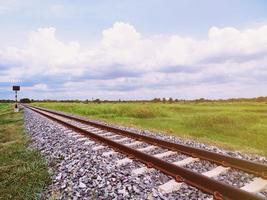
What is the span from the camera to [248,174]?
276 inches

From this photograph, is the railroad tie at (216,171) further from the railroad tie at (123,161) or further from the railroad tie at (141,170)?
the railroad tie at (123,161)

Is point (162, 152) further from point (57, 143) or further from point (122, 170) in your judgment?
point (57, 143)

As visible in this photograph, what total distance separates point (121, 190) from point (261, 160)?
187 inches

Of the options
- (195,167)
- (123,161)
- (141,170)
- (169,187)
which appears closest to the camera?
(169,187)

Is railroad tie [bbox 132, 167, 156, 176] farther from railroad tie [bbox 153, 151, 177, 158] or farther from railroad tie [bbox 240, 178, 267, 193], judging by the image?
railroad tie [bbox 240, 178, 267, 193]

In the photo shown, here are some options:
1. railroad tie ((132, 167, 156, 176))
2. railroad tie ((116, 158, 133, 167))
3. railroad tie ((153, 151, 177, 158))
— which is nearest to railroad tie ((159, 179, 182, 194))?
railroad tie ((132, 167, 156, 176))

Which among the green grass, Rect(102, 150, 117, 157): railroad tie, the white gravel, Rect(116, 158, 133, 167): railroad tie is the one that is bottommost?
the green grass

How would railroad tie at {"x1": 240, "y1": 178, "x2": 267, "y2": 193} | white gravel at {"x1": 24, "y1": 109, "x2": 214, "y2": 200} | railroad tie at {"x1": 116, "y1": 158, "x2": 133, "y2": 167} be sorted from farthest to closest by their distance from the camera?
1. railroad tie at {"x1": 116, "y1": 158, "x2": 133, "y2": 167}
2. railroad tie at {"x1": 240, "y1": 178, "x2": 267, "y2": 193}
3. white gravel at {"x1": 24, "y1": 109, "x2": 214, "y2": 200}

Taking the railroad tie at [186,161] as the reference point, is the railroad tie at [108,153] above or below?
above

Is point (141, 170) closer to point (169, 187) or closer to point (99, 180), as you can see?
point (99, 180)

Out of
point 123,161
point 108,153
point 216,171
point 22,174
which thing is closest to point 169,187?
point 216,171

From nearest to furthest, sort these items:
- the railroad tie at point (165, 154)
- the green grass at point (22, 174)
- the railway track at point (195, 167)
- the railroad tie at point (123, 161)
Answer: the railway track at point (195, 167) → the green grass at point (22, 174) → the railroad tie at point (123, 161) → the railroad tie at point (165, 154)

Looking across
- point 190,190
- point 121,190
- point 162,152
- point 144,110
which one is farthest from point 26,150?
point 144,110

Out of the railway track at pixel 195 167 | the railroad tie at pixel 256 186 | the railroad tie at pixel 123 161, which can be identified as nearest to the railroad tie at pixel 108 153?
the railway track at pixel 195 167
